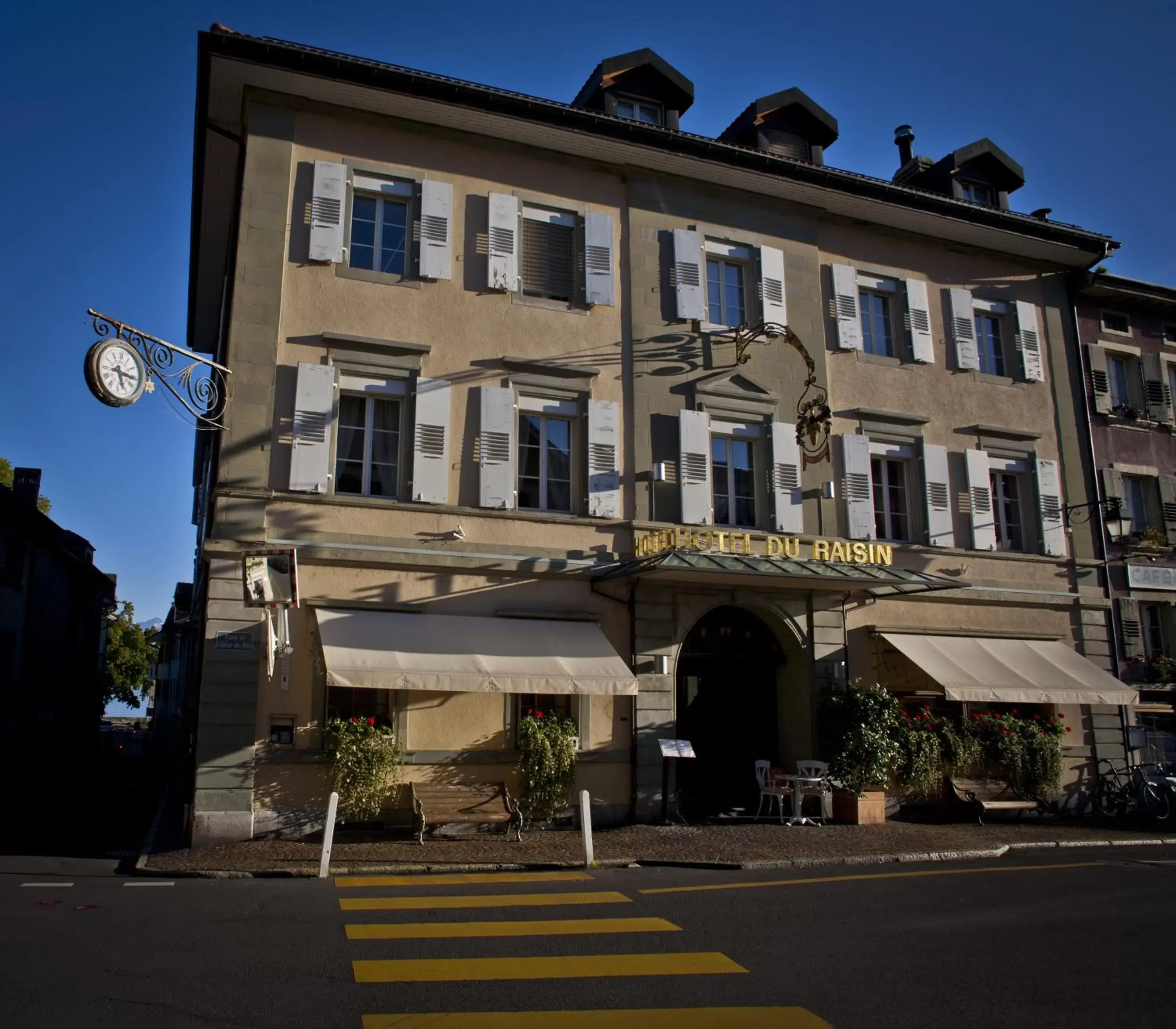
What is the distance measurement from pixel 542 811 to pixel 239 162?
32.3ft

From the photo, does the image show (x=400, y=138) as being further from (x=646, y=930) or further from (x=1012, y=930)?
(x=1012, y=930)

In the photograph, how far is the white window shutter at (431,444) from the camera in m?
13.1

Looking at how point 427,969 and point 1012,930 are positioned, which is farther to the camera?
point 1012,930

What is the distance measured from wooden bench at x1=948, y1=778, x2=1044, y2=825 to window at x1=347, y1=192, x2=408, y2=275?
36.0 feet

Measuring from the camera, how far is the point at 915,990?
5996mm

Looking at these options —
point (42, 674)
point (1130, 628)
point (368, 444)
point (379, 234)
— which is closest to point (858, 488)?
point (1130, 628)

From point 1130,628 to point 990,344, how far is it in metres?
5.58

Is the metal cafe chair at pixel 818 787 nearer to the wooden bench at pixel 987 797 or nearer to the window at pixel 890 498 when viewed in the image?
the wooden bench at pixel 987 797

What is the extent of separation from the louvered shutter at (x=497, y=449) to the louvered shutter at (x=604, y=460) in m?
1.11

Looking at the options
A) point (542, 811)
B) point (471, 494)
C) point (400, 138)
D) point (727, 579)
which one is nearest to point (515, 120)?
point (400, 138)

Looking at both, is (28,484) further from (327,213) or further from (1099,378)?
(1099,378)

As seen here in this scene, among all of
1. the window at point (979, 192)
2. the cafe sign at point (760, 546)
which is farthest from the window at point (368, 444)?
the window at point (979, 192)

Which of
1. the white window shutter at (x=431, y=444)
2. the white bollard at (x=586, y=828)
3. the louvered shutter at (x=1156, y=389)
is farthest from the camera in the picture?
the louvered shutter at (x=1156, y=389)

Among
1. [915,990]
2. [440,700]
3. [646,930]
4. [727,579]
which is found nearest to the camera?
[915,990]
